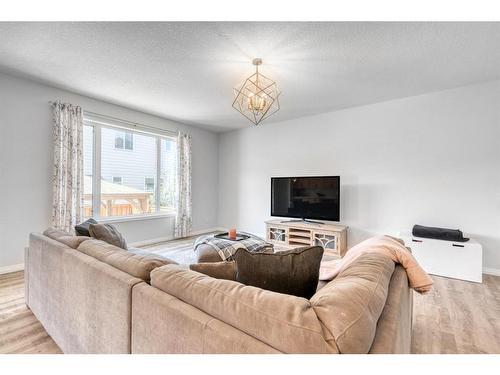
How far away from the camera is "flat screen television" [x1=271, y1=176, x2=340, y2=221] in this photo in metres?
3.95

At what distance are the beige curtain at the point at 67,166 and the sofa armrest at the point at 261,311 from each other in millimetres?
3264

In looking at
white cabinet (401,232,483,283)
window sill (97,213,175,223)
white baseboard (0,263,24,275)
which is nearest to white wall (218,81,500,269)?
white cabinet (401,232,483,283)

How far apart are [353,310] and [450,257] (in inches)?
124

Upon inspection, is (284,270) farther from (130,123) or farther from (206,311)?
(130,123)

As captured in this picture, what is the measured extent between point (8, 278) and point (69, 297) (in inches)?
90.6

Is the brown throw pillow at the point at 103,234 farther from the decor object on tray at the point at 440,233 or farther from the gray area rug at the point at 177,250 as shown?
the decor object on tray at the point at 440,233

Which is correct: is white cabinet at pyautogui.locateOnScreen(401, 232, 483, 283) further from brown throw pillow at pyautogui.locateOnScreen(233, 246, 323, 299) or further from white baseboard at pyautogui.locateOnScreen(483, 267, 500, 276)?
brown throw pillow at pyautogui.locateOnScreen(233, 246, 323, 299)

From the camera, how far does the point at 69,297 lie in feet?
4.63

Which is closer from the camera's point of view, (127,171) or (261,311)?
(261,311)

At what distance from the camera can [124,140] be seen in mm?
4203

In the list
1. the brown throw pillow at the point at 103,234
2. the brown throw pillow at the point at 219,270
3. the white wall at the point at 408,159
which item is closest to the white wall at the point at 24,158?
the brown throw pillow at the point at 103,234

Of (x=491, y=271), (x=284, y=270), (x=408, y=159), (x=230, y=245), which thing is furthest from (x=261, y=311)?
(x=491, y=271)
